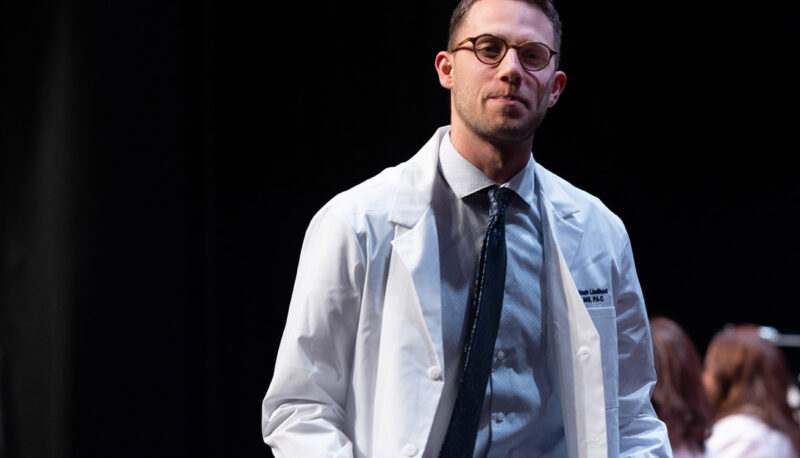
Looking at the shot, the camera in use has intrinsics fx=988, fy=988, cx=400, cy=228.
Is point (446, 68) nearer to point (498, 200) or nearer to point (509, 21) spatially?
point (509, 21)

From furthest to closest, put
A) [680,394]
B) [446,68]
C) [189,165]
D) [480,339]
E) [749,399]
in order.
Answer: [749,399] → [189,165] → [680,394] → [446,68] → [480,339]

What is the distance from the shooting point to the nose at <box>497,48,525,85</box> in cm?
190

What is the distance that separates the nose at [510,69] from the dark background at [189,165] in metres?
0.90

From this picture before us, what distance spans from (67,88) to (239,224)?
96cm

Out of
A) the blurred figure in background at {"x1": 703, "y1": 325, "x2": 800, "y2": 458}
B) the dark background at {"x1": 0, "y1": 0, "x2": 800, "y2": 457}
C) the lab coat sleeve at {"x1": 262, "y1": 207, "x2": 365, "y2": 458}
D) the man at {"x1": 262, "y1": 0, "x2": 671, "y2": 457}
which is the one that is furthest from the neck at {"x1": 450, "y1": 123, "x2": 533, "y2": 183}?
the blurred figure in background at {"x1": 703, "y1": 325, "x2": 800, "y2": 458}

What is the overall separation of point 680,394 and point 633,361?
4.82 ft

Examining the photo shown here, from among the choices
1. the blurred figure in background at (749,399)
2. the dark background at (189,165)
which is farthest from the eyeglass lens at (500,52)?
the blurred figure in background at (749,399)

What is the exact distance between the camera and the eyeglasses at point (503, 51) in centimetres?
193

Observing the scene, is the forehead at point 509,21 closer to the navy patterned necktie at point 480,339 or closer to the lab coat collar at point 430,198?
the lab coat collar at point 430,198

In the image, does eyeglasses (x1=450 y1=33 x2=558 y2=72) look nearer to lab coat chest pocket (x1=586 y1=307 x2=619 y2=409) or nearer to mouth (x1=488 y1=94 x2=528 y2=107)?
mouth (x1=488 y1=94 x2=528 y2=107)

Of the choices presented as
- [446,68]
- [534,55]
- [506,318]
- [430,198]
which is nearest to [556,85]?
[534,55]

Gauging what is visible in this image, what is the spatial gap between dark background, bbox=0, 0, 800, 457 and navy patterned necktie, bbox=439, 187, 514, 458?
98 cm

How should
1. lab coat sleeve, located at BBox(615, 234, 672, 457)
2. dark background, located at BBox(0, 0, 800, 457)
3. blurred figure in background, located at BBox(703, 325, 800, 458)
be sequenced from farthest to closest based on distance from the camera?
blurred figure in background, located at BBox(703, 325, 800, 458) < dark background, located at BBox(0, 0, 800, 457) < lab coat sleeve, located at BBox(615, 234, 672, 457)

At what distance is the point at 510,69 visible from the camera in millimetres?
1901
